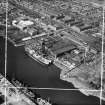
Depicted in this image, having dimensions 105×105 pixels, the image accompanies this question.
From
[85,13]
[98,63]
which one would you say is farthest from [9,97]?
[85,13]

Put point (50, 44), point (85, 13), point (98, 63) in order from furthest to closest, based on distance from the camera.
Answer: point (85, 13)
point (50, 44)
point (98, 63)

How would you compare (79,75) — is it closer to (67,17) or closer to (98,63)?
(98,63)

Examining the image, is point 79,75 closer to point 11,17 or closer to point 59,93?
point 59,93

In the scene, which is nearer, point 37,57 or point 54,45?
point 37,57

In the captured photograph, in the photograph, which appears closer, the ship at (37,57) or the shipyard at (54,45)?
the shipyard at (54,45)

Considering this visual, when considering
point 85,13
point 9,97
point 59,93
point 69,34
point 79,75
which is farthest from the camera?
point 85,13

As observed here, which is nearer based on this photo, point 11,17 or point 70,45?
point 70,45

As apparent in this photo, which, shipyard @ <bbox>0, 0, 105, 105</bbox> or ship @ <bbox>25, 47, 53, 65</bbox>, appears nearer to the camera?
shipyard @ <bbox>0, 0, 105, 105</bbox>
